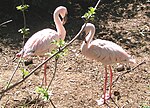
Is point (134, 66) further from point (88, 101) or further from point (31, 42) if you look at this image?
point (31, 42)

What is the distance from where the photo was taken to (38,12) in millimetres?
6645

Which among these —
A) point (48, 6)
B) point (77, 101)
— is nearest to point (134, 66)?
point (77, 101)

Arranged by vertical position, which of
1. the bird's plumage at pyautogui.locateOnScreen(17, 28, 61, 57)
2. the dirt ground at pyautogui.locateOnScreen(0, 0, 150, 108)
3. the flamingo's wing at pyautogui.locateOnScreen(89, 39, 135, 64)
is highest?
the bird's plumage at pyautogui.locateOnScreen(17, 28, 61, 57)

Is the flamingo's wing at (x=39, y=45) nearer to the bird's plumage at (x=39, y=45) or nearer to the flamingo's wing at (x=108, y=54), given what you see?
the bird's plumage at (x=39, y=45)

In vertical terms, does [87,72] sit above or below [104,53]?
below

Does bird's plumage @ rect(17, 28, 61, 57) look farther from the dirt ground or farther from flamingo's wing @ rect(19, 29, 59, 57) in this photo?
the dirt ground

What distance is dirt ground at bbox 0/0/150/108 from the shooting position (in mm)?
4152

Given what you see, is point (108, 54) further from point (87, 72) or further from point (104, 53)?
point (87, 72)

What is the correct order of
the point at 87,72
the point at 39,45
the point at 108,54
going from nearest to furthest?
the point at 108,54 < the point at 39,45 < the point at 87,72

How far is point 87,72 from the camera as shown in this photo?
15.8ft

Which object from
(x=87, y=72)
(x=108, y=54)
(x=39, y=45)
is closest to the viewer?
(x=108, y=54)

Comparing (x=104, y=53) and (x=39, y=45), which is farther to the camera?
(x=39, y=45)

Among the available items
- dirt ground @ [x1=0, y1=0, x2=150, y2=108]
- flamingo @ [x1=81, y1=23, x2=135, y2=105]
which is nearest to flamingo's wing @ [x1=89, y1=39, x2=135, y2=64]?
flamingo @ [x1=81, y1=23, x2=135, y2=105]

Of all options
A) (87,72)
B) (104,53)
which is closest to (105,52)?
(104,53)
